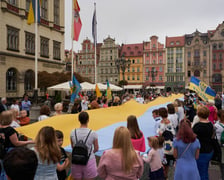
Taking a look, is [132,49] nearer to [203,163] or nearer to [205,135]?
[205,135]

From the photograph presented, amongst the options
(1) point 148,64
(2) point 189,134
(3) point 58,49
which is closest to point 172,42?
(1) point 148,64

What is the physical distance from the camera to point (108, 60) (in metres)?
65.7

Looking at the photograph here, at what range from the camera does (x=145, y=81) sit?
65.8m

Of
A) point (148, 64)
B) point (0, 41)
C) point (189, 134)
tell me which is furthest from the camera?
point (148, 64)

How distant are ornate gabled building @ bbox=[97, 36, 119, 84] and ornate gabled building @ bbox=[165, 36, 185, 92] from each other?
15752 mm

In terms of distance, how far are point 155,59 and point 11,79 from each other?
4867 centimetres

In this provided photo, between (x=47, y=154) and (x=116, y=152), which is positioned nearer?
(x=116, y=152)

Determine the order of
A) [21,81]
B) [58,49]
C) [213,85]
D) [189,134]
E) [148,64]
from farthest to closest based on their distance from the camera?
[148,64] < [213,85] < [58,49] < [21,81] < [189,134]

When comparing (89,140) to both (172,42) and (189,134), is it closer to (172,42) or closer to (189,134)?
(189,134)

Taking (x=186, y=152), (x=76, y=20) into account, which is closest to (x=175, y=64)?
(x=76, y=20)

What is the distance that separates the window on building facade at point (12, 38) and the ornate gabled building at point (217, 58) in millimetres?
54181

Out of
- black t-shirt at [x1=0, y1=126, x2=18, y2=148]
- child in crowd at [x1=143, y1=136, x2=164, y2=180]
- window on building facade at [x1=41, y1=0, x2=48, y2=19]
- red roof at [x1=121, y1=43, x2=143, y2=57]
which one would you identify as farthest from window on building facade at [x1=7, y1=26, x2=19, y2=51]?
red roof at [x1=121, y1=43, x2=143, y2=57]

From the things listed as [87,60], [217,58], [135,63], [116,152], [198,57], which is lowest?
[116,152]

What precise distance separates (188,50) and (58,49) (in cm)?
4483
